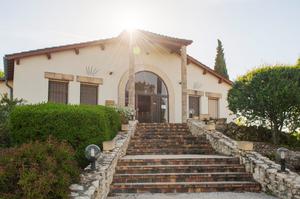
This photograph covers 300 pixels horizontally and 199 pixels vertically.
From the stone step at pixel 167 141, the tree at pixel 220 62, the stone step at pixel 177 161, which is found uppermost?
the tree at pixel 220 62

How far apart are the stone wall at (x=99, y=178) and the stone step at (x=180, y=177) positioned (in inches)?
17.5

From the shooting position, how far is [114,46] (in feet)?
61.3

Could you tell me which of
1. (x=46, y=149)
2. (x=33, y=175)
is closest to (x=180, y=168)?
(x=46, y=149)

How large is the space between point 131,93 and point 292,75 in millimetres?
8109

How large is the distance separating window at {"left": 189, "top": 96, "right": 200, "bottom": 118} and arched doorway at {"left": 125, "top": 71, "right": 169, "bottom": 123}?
2137 mm

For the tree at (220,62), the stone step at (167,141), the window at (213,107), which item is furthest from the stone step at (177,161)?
the tree at (220,62)

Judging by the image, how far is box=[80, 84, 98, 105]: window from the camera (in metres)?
17.8

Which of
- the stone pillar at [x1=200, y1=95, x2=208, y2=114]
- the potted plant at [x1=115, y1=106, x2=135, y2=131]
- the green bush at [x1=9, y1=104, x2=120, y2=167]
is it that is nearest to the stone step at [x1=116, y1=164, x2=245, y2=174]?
the green bush at [x1=9, y1=104, x2=120, y2=167]

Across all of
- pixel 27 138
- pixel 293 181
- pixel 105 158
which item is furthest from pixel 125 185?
pixel 293 181

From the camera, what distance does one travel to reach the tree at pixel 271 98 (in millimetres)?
14125

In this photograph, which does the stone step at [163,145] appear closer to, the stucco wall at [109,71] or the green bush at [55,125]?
the green bush at [55,125]

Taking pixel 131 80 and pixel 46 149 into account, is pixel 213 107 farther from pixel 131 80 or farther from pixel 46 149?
pixel 46 149

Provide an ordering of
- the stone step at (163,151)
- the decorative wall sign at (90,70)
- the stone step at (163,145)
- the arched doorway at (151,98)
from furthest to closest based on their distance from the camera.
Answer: the arched doorway at (151,98) < the decorative wall sign at (90,70) < the stone step at (163,145) < the stone step at (163,151)

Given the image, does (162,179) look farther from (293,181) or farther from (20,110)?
(20,110)
